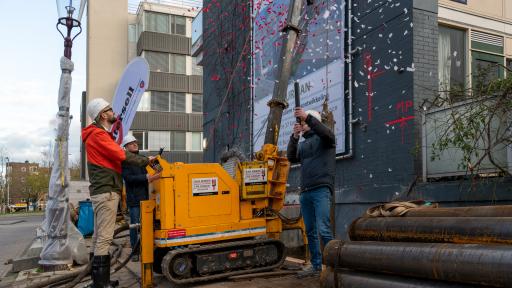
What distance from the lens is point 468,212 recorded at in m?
4.03

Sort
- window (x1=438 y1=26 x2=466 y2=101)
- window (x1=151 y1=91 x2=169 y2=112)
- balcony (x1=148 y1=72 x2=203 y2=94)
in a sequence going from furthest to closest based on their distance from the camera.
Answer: balcony (x1=148 y1=72 x2=203 y2=94), window (x1=151 y1=91 x2=169 y2=112), window (x1=438 y1=26 x2=466 y2=101)

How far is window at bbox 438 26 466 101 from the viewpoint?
8188 mm

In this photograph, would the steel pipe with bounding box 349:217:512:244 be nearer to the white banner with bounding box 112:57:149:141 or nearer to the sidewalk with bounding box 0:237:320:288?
the sidewalk with bounding box 0:237:320:288

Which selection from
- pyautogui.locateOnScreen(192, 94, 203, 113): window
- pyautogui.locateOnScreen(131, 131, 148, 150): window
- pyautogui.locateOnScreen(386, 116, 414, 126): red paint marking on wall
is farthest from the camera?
pyautogui.locateOnScreen(192, 94, 203, 113): window

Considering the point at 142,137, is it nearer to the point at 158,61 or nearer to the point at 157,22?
the point at 158,61

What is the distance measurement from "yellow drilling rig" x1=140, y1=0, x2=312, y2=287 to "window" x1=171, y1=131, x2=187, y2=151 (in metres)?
30.5

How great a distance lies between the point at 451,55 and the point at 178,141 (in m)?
30.0

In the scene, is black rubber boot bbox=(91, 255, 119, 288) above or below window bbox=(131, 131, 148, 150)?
below

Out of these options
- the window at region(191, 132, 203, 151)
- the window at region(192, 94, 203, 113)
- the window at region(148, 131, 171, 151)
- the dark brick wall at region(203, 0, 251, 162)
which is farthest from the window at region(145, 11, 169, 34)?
the dark brick wall at region(203, 0, 251, 162)

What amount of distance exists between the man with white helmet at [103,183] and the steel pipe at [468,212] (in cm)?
310

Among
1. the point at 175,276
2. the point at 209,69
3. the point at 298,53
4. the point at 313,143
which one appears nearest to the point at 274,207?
the point at 313,143

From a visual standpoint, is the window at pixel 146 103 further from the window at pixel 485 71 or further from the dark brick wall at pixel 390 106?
the window at pixel 485 71

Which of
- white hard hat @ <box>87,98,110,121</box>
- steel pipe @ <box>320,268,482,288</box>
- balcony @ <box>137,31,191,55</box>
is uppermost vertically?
balcony @ <box>137,31,191,55</box>

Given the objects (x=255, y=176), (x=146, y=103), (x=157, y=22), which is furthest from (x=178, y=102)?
A: (x=255, y=176)
